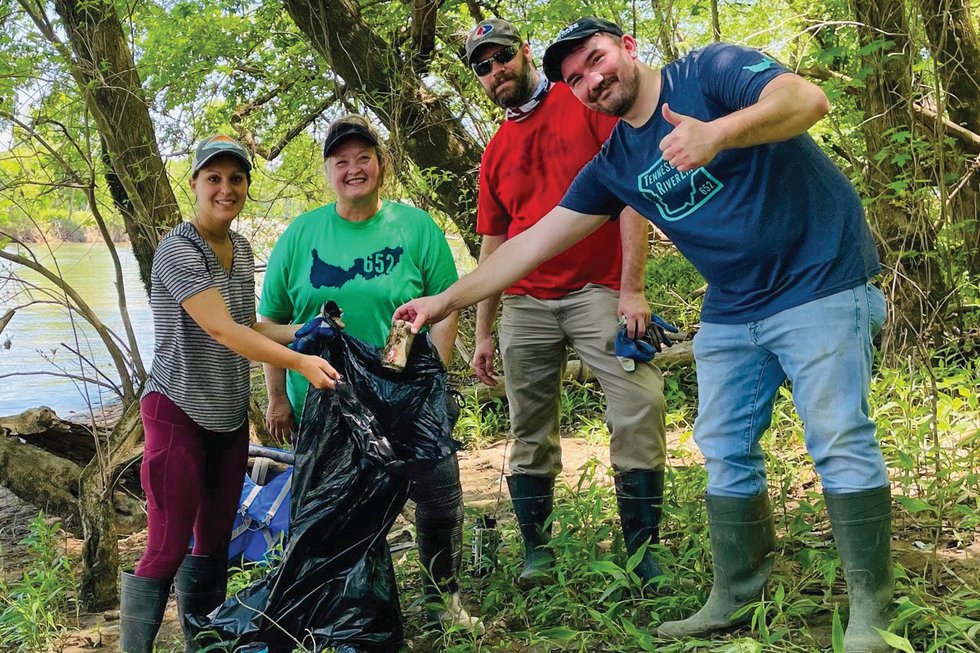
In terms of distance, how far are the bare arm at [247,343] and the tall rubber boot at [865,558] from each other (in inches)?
58.5

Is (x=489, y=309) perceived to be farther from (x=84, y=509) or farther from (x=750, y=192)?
(x=84, y=509)

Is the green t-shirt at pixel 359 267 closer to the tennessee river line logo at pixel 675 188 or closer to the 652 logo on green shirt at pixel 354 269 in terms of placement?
the 652 logo on green shirt at pixel 354 269

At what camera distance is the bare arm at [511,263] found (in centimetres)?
271

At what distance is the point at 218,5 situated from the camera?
6.86 metres

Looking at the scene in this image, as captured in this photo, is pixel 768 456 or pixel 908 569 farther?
pixel 768 456

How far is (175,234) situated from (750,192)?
5.88 ft

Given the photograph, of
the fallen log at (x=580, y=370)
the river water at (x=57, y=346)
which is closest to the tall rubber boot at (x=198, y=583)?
the river water at (x=57, y=346)

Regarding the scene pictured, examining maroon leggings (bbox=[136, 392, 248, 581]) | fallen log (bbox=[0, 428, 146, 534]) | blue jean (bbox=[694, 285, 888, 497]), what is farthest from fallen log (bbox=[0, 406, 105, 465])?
blue jean (bbox=[694, 285, 888, 497])

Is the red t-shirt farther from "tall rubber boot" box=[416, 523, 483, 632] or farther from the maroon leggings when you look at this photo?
the maroon leggings

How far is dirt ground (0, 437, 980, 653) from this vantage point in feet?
9.46

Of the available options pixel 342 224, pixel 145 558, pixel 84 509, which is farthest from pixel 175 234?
pixel 84 509

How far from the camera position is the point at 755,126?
1986mm

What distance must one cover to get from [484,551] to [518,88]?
70.7 inches

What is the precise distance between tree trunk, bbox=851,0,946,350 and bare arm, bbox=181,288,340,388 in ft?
7.81
